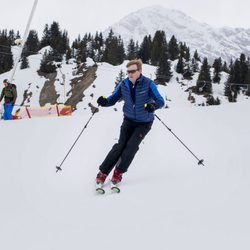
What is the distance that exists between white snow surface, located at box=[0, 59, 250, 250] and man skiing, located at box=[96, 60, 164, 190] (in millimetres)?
300

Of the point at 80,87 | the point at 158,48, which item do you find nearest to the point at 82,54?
the point at 158,48

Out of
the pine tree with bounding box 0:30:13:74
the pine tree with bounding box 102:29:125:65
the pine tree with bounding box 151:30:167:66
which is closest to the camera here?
the pine tree with bounding box 0:30:13:74

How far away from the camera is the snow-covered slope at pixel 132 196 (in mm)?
3166

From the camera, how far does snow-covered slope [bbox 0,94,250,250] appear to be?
3166 mm

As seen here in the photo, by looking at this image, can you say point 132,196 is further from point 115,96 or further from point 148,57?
point 148,57

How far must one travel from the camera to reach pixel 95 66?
64625 millimetres

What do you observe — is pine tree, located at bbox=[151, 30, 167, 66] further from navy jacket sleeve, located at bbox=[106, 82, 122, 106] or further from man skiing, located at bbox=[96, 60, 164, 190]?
man skiing, located at bbox=[96, 60, 164, 190]

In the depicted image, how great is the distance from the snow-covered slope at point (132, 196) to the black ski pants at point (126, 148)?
0.33 m

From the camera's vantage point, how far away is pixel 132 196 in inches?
173

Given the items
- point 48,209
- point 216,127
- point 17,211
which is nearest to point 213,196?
point 48,209

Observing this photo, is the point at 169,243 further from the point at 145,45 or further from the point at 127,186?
the point at 145,45

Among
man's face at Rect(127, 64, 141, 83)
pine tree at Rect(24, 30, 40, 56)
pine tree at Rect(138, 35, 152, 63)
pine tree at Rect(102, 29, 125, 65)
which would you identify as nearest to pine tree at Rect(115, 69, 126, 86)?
pine tree at Rect(102, 29, 125, 65)

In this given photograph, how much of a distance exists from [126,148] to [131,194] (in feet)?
2.32

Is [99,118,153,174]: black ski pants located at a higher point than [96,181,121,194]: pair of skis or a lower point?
higher
